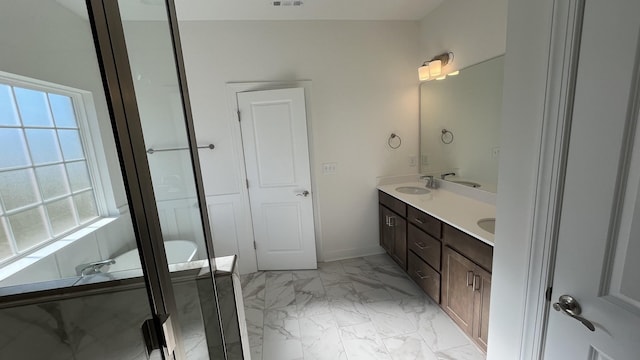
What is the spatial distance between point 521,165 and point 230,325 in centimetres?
153

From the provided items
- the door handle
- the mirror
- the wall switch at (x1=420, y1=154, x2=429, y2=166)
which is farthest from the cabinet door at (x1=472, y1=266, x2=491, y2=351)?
the wall switch at (x1=420, y1=154, x2=429, y2=166)

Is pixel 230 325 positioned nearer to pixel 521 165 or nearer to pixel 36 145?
pixel 36 145

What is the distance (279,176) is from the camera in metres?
2.74

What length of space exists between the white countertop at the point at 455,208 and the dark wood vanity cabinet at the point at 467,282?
5cm

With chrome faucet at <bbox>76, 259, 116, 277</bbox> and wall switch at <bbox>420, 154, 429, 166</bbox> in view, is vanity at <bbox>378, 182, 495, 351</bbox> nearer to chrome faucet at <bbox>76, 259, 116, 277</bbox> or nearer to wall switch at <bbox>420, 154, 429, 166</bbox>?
wall switch at <bbox>420, 154, 429, 166</bbox>

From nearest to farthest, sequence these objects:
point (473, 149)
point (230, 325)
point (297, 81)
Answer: point (230, 325), point (473, 149), point (297, 81)

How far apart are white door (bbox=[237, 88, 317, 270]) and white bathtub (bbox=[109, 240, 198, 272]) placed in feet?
5.34

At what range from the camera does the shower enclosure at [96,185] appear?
67 cm

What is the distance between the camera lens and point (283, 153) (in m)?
2.70

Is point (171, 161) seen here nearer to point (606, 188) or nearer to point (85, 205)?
point (85, 205)

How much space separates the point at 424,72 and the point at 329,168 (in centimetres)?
137

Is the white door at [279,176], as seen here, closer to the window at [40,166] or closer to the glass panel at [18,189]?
the window at [40,166]

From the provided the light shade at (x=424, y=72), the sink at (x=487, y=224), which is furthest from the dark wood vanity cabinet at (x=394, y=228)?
the light shade at (x=424, y=72)

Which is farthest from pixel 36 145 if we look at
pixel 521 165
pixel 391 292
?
pixel 391 292
